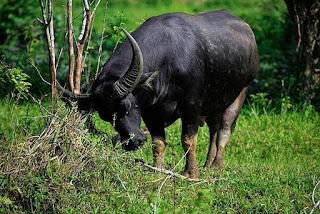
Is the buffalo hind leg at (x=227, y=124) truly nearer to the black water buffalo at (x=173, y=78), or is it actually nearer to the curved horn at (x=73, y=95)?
the black water buffalo at (x=173, y=78)

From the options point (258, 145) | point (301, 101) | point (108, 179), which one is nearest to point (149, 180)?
point (108, 179)

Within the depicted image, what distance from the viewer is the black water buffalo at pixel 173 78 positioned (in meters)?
6.31

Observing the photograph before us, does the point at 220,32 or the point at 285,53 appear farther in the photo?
the point at 285,53

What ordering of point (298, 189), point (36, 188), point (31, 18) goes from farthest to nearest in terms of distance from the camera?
1. point (31, 18)
2. point (298, 189)
3. point (36, 188)

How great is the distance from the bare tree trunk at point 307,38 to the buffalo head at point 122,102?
3.89m

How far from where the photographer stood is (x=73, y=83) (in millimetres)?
6840

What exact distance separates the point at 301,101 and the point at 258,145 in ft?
4.69

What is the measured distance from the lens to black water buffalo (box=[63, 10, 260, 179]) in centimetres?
631

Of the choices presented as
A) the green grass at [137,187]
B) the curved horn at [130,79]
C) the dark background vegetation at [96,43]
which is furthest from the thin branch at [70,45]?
the dark background vegetation at [96,43]

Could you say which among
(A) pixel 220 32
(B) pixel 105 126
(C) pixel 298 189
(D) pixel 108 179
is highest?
(A) pixel 220 32

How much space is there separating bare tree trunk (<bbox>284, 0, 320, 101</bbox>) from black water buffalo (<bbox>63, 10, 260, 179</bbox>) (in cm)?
210

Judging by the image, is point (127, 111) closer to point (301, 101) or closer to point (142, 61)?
point (142, 61)

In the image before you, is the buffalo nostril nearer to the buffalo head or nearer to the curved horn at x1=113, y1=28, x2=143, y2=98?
the buffalo head

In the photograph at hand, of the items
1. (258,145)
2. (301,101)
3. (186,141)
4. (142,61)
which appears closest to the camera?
(142,61)
